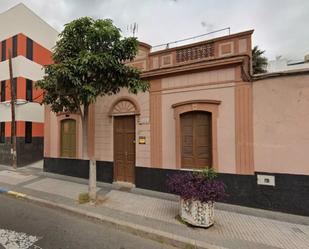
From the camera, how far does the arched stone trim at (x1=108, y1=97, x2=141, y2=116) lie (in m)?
7.62

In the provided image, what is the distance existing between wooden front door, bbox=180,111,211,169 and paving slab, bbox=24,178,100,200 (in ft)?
11.3

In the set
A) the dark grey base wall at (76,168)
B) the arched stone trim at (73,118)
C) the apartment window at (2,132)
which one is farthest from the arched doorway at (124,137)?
the apartment window at (2,132)

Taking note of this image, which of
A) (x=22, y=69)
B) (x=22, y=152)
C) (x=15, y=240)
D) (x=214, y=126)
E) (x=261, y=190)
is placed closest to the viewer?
(x=15, y=240)

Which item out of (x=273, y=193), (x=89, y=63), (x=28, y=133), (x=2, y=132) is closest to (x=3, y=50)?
(x=2, y=132)

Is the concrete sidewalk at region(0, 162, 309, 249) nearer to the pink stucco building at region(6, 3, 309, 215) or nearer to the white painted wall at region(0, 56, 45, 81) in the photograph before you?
the pink stucco building at region(6, 3, 309, 215)

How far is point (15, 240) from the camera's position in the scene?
12.8 feet

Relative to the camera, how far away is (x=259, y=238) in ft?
13.5

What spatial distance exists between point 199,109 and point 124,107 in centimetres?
298

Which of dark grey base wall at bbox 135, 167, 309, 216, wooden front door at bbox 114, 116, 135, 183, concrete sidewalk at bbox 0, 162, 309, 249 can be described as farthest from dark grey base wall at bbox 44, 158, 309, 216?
wooden front door at bbox 114, 116, 135, 183

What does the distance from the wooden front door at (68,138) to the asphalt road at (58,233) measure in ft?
12.7

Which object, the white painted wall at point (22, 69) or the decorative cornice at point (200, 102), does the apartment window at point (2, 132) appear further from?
the decorative cornice at point (200, 102)

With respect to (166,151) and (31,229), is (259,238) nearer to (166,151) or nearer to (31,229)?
(166,151)

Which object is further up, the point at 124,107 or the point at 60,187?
the point at 124,107

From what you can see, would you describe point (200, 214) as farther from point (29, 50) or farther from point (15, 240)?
point (29, 50)
